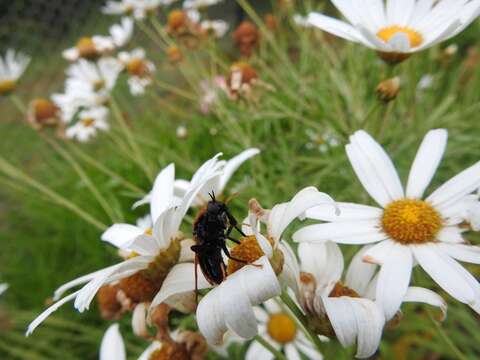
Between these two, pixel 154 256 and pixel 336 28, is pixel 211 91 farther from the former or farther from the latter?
pixel 154 256

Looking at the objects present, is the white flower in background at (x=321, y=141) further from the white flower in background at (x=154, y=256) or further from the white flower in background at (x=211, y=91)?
the white flower in background at (x=154, y=256)

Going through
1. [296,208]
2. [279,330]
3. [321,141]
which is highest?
[296,208]

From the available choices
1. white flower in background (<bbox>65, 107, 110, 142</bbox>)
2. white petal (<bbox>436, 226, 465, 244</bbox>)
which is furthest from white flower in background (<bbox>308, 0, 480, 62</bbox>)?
white flower in background (<bbox>65, 107, 110, 142</bbox>)

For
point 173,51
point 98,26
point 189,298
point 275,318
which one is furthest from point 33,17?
point 189,298

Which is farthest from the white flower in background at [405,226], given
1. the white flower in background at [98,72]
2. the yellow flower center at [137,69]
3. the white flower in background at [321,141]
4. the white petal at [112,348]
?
the white flower in background at [98,72]

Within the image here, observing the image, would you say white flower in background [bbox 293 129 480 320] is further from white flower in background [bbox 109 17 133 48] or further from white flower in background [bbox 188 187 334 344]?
white flower in background [bbox 109 17 133 48]

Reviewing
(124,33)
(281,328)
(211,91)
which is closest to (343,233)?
(281,328)

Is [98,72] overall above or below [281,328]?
above
